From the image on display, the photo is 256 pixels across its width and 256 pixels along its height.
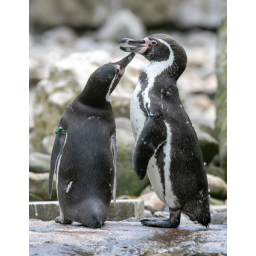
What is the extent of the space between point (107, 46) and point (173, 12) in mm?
3623

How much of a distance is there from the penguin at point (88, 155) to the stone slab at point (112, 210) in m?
0.54

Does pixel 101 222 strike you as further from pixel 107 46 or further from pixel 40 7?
pixel 40 7

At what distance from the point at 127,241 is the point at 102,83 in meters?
1.21

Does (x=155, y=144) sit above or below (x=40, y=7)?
below

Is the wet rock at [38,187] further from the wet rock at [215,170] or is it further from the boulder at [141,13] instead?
the boulder at [141,13]

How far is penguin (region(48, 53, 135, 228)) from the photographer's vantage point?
10.7ft

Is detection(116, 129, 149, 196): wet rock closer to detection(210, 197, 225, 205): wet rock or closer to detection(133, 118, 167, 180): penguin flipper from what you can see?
detection(210, 197, 225, 205): wet rock

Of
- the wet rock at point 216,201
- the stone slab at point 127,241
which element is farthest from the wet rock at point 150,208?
the stone slab at point 127,241

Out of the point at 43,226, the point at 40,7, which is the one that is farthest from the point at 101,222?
the point at 40,7

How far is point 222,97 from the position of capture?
729 cm

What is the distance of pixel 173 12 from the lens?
62.2 feet

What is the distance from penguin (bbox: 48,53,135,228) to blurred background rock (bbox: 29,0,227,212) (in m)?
1.48
